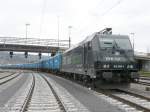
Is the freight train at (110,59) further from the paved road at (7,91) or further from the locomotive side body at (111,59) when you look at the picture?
the paved road at (7,91)

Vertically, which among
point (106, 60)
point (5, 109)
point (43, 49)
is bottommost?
point (5, 109)

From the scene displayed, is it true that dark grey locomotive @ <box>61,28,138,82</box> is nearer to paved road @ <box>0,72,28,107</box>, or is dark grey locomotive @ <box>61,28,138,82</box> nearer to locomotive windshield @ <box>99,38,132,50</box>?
locomotive windshield @ <box>99,38,132,50</box>

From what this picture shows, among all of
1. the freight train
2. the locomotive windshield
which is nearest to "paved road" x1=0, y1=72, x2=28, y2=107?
the freight train

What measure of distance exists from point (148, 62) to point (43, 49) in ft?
78.4

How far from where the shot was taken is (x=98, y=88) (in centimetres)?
2006

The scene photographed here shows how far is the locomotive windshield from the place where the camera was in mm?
19469

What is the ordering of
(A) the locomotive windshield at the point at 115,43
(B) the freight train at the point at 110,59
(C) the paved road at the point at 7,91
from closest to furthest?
1. (C) the paved road at the point at 7,91
2. (B) the freight train at the point at 110,59
3. (A) the locomotive windshield at the point at 115,43

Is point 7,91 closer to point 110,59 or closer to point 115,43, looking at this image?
point 110,59

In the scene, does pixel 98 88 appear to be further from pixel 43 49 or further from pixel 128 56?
pixel 43 49

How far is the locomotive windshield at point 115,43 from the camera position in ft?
63.9

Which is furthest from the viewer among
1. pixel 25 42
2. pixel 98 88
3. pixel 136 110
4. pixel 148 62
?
pixel 148 62

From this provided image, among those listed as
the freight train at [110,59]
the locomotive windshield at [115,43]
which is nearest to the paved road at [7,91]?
the freight train at [110,59]

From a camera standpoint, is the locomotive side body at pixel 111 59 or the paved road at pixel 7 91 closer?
the paved road at pixel 7 91

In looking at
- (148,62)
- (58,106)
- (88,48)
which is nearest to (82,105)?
(58,106)
